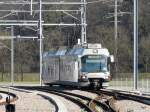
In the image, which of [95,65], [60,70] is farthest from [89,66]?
[60,70]

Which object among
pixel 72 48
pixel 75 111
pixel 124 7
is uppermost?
pixel 124 7

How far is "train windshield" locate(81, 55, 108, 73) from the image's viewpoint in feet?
152

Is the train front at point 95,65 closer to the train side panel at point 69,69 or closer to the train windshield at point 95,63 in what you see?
the train windshield at point 95,63

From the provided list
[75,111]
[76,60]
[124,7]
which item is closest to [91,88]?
[76,60]

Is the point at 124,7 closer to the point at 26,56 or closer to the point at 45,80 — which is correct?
the point at 26,56

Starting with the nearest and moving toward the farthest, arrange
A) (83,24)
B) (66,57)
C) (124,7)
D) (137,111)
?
1. (137,111)
2. (66,57)
3. (83,24)
4. (124,7)

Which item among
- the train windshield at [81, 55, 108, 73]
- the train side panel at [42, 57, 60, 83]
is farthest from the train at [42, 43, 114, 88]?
the train side panel at [42, 57, 60, 83]

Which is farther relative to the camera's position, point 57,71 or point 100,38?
point 100,38

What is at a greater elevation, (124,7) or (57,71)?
(124,7)

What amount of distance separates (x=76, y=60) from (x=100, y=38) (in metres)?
45.7

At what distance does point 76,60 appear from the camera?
152 ft

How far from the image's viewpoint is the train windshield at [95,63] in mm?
46250

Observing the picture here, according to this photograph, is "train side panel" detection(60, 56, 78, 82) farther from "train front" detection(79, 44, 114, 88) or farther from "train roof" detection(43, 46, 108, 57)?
"train front" detection(79, 44, 114, 88)

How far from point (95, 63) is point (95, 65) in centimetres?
14
